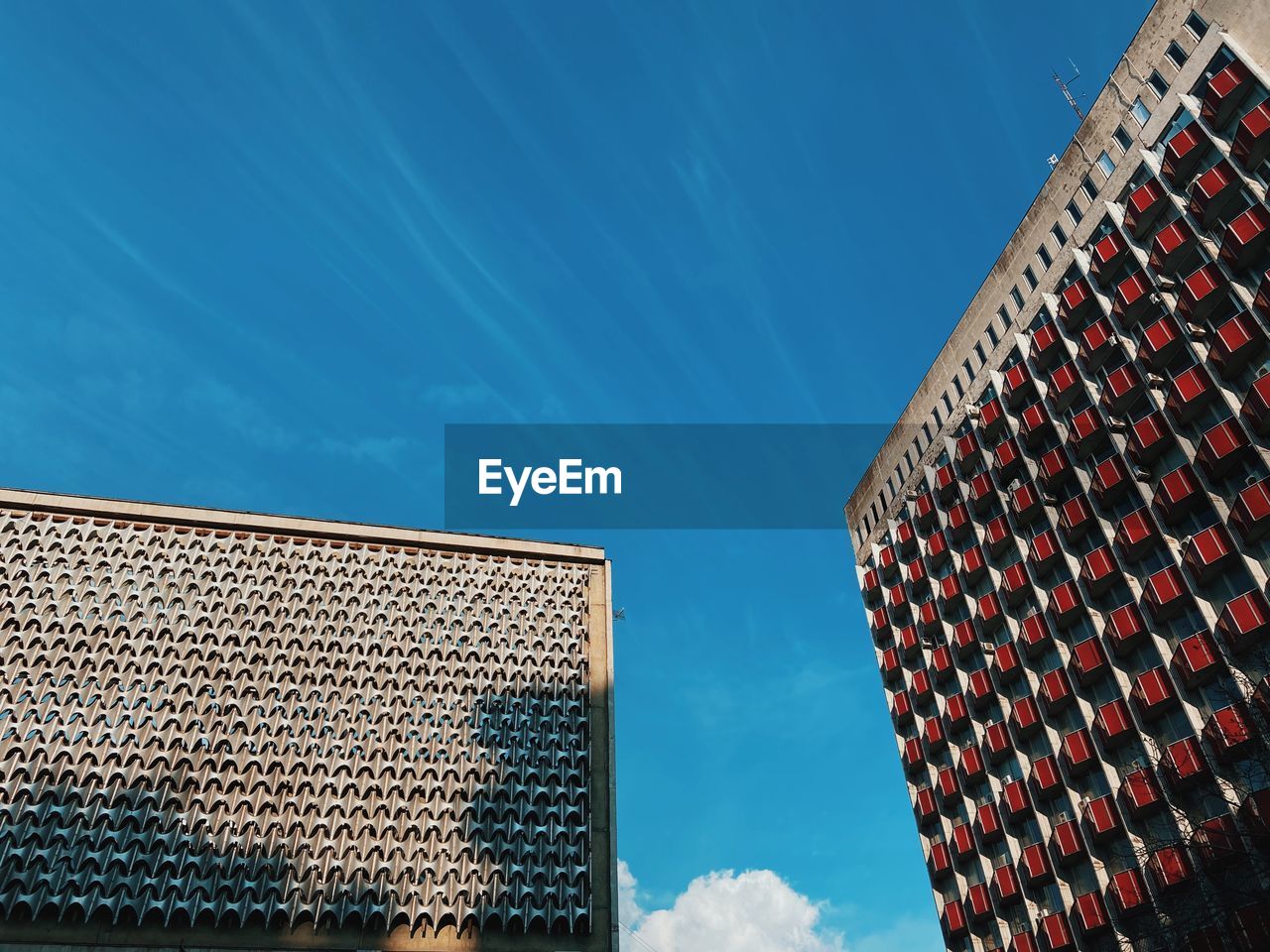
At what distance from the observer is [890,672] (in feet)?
221

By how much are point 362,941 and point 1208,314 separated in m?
52.6

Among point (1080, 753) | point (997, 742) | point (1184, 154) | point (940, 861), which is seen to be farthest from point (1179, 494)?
point (940, 861)

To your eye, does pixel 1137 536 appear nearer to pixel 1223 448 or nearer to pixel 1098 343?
pixel 1223 448

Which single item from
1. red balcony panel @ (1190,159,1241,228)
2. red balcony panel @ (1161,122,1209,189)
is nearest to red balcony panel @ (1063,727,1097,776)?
red balcony panel @ (1190,159,1241,228)

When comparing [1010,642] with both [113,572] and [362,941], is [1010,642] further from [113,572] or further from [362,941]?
[113,572]

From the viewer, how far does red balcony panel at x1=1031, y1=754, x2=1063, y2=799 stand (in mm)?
50094

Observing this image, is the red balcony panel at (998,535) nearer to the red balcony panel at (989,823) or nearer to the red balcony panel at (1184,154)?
the red balcony panel at (989,823)

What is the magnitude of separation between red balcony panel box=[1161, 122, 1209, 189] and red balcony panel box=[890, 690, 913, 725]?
111ft

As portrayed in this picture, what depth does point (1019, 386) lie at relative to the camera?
189 feet

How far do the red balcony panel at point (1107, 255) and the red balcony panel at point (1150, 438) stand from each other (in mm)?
8790

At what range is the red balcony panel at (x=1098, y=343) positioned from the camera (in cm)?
5150

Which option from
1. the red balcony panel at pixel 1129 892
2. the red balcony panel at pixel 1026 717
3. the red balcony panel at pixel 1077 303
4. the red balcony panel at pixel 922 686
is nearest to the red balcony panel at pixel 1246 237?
the red balcony panel at pixel 1077 303

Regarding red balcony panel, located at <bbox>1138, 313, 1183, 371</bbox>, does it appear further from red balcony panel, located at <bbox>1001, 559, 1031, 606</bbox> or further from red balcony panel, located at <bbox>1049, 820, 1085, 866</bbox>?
red balcony panel, located at <bbox>1049, 820, 1085, 866</bbox>

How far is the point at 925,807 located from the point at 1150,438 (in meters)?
26.3
